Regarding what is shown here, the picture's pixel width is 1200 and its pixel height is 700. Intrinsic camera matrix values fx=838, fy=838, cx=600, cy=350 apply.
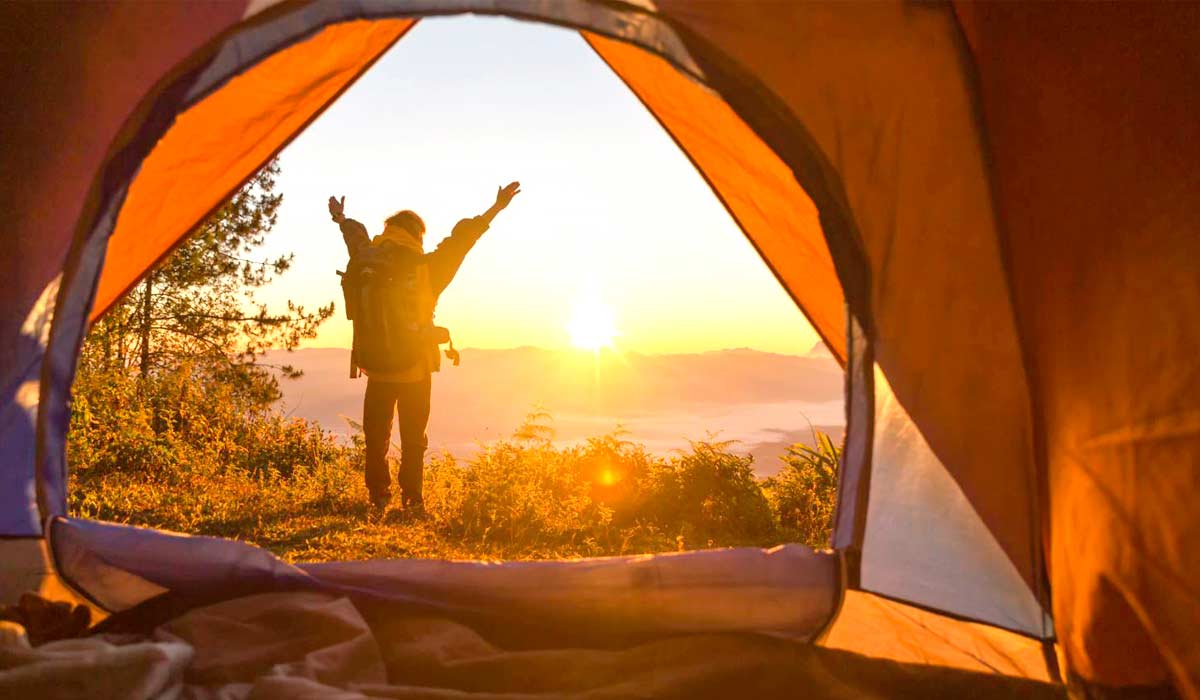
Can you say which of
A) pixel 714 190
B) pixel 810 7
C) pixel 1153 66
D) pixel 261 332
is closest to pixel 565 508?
pixel 714 190

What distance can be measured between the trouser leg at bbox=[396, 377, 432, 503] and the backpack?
0.22 metres

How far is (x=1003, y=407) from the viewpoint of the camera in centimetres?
220

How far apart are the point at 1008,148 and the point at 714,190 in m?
1.25

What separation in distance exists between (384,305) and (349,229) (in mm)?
517

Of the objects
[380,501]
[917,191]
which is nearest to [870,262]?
[917,191]

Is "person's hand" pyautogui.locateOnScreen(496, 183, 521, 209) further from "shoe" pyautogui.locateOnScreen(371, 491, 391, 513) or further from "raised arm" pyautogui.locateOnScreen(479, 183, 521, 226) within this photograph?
"shoe" pyautogui.locateOnScreen(371, 491, 391, 513)

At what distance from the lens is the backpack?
4738mm


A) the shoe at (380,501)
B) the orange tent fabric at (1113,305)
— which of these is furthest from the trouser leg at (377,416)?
the orange tent fabric at (1113,305)

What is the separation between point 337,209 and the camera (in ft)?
16.4

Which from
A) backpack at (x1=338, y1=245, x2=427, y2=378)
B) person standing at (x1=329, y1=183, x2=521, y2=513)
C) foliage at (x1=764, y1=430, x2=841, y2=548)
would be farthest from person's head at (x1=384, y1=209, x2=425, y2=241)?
foliage at (x1=764, y1=430, x2=841, y2=548)

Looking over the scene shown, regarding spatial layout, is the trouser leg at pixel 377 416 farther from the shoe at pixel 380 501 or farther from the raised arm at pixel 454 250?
the raised arm at pixel 454 250

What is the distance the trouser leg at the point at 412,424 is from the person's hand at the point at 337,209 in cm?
106

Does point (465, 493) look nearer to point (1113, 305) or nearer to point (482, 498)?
point (482, 498)

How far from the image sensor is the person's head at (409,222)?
16.4ft
